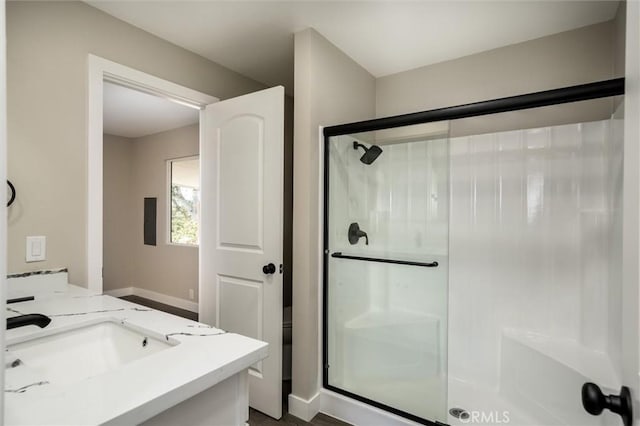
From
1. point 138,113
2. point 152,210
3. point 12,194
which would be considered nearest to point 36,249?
point 12,194

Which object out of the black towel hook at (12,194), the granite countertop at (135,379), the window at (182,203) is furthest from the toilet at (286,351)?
the window at (182,203)

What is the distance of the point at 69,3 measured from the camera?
1.72 m

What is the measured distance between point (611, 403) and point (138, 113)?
4571mm

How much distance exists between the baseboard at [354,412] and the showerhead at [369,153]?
5.11 feet

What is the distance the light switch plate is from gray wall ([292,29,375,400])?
1.32m

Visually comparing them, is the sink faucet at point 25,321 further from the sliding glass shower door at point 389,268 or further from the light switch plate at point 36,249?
the sliding glass shower door at point 389,268

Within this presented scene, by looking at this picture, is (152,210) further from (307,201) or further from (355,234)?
(355,234)

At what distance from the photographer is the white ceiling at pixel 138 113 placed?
3.36 m

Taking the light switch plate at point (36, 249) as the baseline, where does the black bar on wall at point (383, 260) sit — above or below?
below

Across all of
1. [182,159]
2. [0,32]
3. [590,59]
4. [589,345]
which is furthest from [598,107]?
[182,159]

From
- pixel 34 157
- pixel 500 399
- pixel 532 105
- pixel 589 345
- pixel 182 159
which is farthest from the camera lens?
pixel 182 159

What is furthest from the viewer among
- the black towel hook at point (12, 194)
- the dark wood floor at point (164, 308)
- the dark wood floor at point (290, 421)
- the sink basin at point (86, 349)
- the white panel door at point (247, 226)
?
the dark wood floor at point (164, 308)

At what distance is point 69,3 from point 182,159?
9.58ft

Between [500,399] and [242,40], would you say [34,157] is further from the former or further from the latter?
[500,399]
